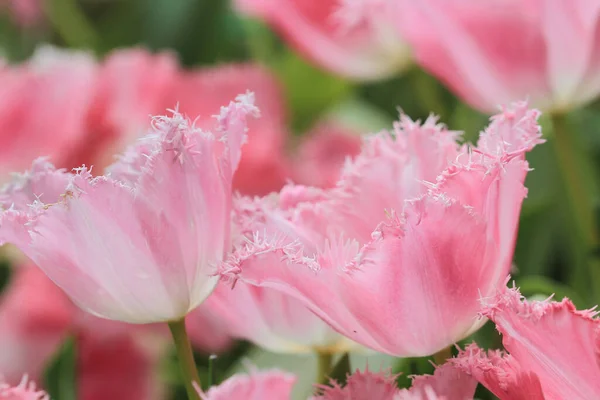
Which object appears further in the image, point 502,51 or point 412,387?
point 502,51

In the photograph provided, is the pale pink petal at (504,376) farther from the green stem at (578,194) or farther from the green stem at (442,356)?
the green stem at (578,194)

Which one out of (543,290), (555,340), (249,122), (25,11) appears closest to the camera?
(555,340)

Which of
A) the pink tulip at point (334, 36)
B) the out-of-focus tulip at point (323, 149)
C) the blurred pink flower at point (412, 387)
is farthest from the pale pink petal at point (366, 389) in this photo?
the out-of-focus tulip at point (323, 149)

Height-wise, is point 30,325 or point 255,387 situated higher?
point 255,387

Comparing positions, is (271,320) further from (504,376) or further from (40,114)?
(40,114)

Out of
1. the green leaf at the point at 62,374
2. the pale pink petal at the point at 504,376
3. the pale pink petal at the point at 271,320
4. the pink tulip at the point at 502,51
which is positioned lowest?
the green leaf at the point at 62,374

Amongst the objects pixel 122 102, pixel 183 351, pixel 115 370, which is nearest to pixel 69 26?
pixel 122 102
